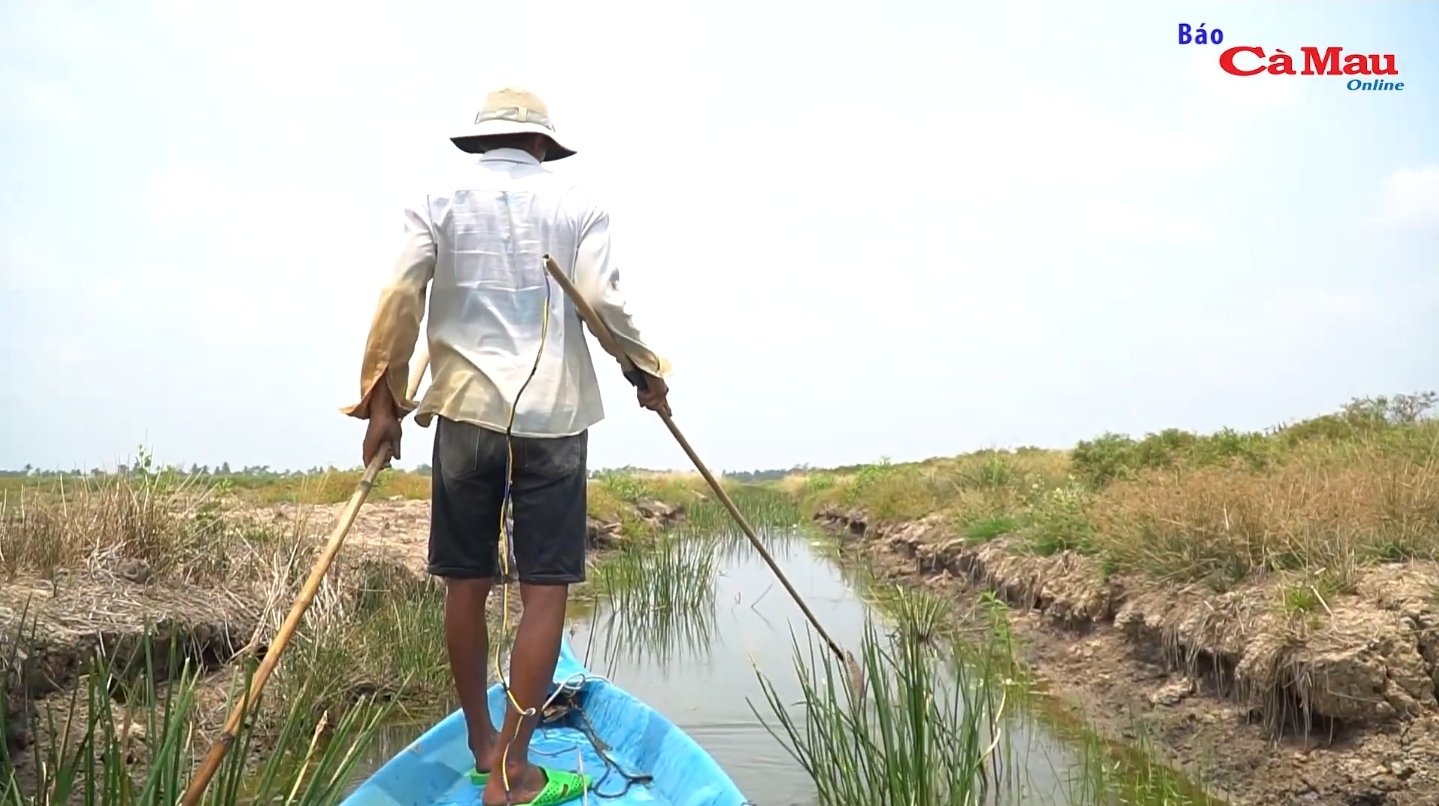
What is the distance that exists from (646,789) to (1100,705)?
2.94 m

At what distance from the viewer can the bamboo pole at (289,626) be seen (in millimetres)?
1973

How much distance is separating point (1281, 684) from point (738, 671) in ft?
10.2

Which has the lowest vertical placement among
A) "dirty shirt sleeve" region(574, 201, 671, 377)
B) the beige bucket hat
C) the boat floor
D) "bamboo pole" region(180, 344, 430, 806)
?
the boat floor

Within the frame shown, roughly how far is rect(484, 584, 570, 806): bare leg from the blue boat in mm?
214

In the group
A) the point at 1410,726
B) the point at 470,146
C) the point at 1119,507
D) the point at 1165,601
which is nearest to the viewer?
the point at 470,146

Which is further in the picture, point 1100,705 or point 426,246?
point 1100,705

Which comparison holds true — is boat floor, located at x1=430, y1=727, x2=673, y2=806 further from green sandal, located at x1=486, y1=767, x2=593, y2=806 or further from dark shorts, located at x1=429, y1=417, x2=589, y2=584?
dark shorts, located at x1=429, y1=417, x2=589, y2=584

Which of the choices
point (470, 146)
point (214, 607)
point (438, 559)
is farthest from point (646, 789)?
point (214, 607)

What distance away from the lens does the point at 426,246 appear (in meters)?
3.00

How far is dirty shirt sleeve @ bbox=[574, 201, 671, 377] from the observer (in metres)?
3.08

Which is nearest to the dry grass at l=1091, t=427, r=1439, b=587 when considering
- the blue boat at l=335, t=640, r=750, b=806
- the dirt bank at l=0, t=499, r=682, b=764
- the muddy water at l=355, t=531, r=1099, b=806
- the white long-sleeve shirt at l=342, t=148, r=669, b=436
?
the muddy water at l=355, t=531, r=1099, b=806

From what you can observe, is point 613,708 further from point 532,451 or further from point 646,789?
point 532,451

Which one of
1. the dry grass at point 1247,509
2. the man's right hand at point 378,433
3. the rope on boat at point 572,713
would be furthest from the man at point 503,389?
the dry grass at point 1247,509

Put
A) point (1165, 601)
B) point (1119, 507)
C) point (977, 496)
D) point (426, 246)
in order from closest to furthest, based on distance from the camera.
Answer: point (426, 246) → point (1165, 601) → point (1119, 507) → point (977, 496)
